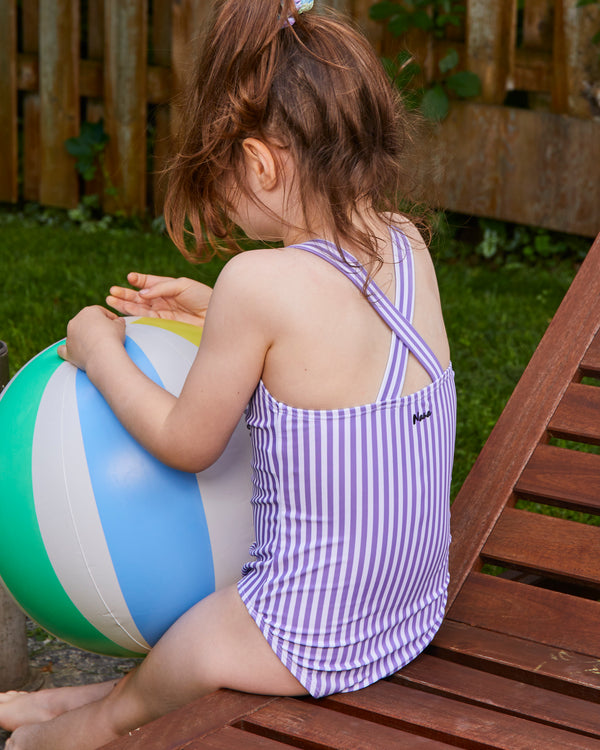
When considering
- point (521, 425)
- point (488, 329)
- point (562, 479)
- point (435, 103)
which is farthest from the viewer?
point (435, 103)

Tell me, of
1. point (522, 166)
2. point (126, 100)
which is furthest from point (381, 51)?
point (126, 100)

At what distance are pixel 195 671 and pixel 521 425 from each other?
1.05m

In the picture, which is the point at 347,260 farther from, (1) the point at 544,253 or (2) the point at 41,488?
(1) the point at 544,253

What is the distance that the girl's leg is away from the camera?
69.5 inches

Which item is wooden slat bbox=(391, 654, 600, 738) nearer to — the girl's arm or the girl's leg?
the girl's leg

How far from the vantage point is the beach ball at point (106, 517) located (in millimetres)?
1793

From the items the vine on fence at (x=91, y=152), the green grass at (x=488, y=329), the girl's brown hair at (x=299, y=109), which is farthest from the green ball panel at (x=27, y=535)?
the vine on fence at (x=91, y=152)

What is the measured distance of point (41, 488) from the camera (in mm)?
1814

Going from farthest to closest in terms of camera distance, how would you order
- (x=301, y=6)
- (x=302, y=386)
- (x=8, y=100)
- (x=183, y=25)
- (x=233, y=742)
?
(x=8, y=100) → (x=183, y=25) → (x=301, y=6) → (x=302, y=386) → (x=233, y=742)

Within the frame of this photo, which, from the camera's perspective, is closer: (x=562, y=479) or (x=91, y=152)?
(x=562, y=479)

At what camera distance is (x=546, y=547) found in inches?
87.7

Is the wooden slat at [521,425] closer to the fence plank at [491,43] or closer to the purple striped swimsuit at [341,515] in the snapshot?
the purple striped swimsuit at [341,515]

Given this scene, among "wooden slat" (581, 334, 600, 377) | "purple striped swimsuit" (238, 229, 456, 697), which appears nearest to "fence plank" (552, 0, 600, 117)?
"wooden slat" (581, 334, 600, 377)

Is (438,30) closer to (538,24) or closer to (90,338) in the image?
(538,24)
